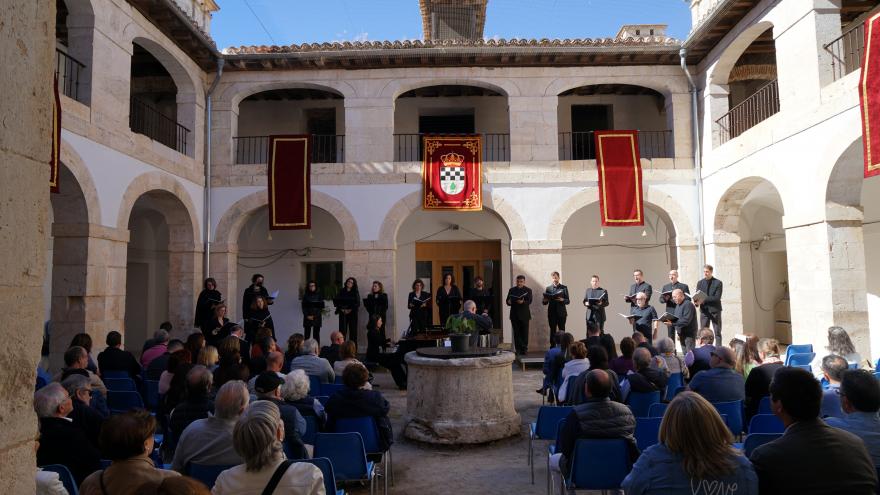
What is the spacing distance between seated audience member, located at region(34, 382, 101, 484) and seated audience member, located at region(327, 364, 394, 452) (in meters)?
1.63

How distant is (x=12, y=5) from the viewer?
71.3 inches

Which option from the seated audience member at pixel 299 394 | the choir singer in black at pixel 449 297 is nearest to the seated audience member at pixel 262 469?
the seated audience member at pixel 299 394

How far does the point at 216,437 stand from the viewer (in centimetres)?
319

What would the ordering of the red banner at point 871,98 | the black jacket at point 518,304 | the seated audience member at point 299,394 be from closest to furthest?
the seated audience member at point 299,394 → the red banner at point 871,98 → the black jacket at point 518,304

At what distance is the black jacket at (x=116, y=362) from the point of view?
624cm

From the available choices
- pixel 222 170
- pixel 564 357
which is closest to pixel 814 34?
pixel 564 357

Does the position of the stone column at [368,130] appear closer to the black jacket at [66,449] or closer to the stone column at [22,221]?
the black jacket at [66,449]

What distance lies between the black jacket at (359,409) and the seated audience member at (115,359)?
127 inches

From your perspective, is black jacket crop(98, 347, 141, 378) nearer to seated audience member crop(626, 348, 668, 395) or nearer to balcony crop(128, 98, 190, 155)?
seated audience member crop(626, 348, 668, 395)

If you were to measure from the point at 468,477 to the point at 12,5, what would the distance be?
451 centimetres

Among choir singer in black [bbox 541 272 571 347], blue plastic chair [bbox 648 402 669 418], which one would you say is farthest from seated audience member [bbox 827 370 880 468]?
choir singer in black [bbox 541 272 571 347]

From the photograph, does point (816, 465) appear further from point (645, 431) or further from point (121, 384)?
point (121, 384)

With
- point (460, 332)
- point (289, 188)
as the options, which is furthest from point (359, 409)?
point (289, 188)

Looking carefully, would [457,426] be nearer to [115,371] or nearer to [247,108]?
[115,371]
